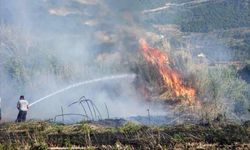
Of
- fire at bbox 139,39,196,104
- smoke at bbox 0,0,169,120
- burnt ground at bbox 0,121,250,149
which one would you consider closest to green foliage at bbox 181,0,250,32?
smoke at bbox 0,0,169,120

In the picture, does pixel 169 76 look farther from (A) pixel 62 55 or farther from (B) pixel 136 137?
(B) pixel 136 137

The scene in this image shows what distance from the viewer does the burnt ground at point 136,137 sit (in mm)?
11461

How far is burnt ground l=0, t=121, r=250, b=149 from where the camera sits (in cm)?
1146

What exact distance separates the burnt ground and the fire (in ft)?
37.2

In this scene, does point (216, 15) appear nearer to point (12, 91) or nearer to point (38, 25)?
point (38, 25)

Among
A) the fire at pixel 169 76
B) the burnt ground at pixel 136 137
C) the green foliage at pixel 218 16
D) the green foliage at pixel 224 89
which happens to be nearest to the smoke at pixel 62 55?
the fire at pixel 169 76

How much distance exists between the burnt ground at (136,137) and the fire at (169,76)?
1134 cm

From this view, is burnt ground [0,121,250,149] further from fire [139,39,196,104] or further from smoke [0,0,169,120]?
smoke [0,0,169,120]

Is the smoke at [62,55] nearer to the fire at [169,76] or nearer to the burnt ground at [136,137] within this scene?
the fire at [169,76]

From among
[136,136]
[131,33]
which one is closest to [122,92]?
[131,33]

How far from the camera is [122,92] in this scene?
3275 cm

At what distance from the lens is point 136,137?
496 inches

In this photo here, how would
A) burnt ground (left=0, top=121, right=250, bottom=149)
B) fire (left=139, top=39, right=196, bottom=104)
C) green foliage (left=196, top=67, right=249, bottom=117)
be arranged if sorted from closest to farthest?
1. burnt ground (left=0, top=121, right=250, bottom=149)
2. green foliage (left=196, top=67, right=249, bottom=117)
3. fire (left=139, top=39, right=196, bottom=104)

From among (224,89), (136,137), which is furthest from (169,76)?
(136,137)
